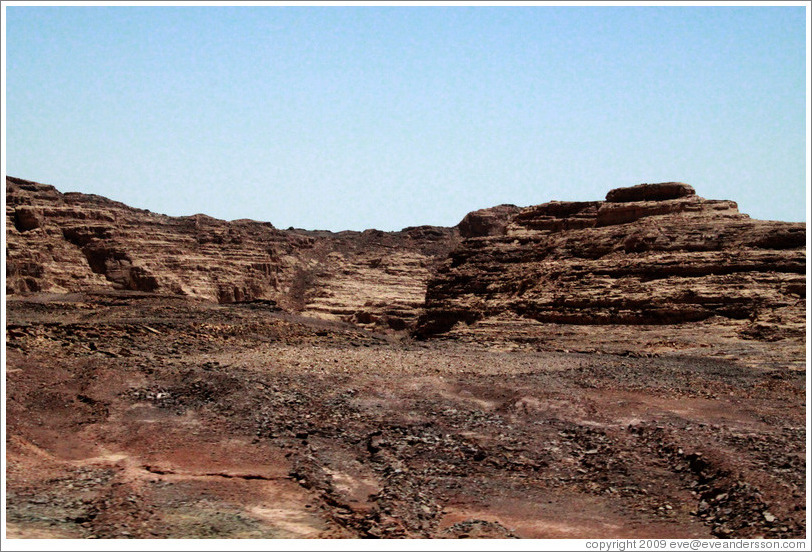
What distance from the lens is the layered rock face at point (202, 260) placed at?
48.6 m

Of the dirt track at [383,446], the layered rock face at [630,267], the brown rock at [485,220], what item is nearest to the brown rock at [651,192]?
the layered rock face at [630,267]

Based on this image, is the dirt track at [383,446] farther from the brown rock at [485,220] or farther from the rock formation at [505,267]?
the brown rock at [485,220]

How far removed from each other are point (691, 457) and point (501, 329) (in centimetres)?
1869

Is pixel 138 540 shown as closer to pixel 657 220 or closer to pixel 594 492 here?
pixel 594 492

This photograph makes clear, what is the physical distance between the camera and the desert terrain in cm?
1182

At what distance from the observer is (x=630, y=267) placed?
32.4 meters

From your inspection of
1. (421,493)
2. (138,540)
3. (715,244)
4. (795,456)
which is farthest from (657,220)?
(138,540)

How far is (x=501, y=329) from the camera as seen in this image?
3278 centimetres

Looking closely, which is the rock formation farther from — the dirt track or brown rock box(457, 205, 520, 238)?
brown rock box(457, 205, 520, 238)

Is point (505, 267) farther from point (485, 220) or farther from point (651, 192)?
point (485, 220)

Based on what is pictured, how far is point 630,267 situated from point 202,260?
106 ft

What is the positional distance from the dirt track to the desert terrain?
0.19 feet

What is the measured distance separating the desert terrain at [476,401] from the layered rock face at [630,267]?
0.09m

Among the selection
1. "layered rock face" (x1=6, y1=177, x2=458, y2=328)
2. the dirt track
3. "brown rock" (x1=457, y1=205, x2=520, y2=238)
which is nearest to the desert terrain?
the dirt track
